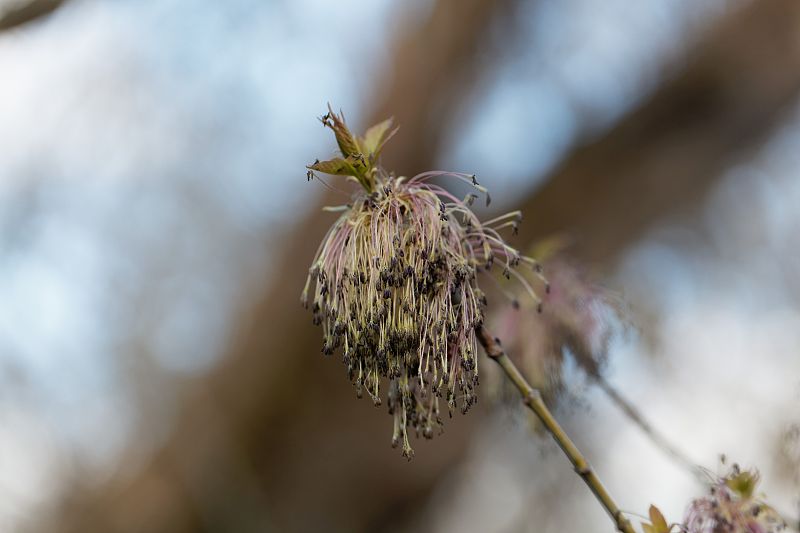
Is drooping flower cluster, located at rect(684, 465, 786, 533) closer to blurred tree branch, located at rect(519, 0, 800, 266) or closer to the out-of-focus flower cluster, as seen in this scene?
the out-of-focus flower cluster

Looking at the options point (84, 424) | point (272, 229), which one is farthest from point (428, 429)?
point (84, 424)

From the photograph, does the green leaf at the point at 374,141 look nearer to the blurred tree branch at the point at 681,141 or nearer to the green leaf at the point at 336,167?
the green leaf at the point at 336,167

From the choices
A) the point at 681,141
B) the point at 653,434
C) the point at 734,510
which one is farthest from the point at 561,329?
the point at 681,141

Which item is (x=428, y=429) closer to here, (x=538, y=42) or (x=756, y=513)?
(x=756, y=513)

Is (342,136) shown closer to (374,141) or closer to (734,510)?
(374,141)

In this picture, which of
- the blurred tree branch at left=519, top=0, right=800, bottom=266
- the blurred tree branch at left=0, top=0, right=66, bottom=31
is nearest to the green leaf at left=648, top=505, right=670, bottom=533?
the blurred tree branch at left=0, top=0, right=66, bottom=31
